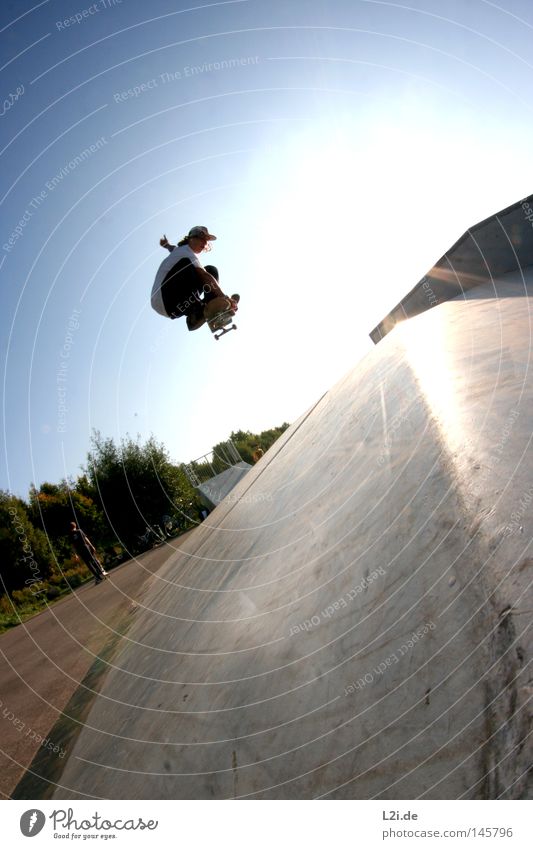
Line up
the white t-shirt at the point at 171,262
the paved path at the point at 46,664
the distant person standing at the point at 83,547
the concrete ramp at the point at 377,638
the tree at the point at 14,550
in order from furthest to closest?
the tree at the point at 14,550 → the distant person standing at the point at 83,547 → the white t-shirt at the point at 171,262 → the paved path at the point at 46,664 → the concrete ramp at the point at 377,638

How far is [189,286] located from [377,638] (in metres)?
5.66

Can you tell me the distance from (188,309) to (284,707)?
233 inches

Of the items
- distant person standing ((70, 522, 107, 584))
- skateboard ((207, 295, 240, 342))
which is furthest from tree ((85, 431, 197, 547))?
skateboard ((207, 295, 240, 342))

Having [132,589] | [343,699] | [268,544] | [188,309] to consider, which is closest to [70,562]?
[132,589]

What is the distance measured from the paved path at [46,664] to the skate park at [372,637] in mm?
790

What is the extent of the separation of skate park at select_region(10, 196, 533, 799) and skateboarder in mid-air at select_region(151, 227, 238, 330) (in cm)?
341

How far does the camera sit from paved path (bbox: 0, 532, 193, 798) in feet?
16.2

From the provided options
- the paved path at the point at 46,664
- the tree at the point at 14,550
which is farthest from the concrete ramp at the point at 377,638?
the tree at the point at 14,550

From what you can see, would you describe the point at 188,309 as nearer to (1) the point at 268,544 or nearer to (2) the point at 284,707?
(1) the point at 268,544

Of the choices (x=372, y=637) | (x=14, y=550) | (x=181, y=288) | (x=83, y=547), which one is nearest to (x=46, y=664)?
(x=83, y=547)

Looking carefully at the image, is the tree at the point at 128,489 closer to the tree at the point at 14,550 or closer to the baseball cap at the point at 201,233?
the tree at the point at 14,550

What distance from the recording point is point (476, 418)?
2457mm

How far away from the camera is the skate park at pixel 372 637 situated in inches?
55.1

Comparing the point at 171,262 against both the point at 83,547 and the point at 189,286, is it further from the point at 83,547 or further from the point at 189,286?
the point at 83,547
